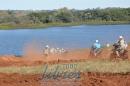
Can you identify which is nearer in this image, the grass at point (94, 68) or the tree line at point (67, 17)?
the grass at point (94, 68)

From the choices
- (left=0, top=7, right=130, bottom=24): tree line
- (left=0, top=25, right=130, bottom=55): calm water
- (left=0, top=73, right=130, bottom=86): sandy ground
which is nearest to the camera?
(left=0, top=73, right=130, bottom=86): sandy ground

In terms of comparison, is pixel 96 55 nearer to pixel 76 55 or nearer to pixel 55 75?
pixel 76 55

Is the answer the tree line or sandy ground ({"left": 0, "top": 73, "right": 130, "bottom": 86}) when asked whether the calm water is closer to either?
sandy ground ({"left": 0, "top": 73, "right": 130, "bottom": 86})

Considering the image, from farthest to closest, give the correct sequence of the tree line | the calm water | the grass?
1. the tree line
2. the calm water
3. the grass

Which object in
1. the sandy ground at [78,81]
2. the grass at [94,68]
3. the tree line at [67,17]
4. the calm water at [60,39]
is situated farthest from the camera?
the tree line at [67,17]

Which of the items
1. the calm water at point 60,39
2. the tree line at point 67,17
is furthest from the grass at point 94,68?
the tree line at point 67,17

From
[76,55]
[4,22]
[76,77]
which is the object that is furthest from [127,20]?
[76,77]

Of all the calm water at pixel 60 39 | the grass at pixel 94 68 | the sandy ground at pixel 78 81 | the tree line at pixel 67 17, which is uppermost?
the sandy ground at pixel 78 81

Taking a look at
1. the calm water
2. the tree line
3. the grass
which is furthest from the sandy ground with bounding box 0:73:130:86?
the tree line

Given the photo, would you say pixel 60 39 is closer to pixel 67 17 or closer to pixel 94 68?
pixel 94 68

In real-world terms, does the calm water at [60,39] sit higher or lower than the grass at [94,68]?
lower

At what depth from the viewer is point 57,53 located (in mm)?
32562

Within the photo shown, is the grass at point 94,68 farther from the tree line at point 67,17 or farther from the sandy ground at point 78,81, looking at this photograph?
the tree line at point 67,17

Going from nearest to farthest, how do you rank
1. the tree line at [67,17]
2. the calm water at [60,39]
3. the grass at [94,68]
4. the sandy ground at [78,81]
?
the sandy ground at [78,81] < the grass at [94,68] < the calm water at [60,39] < the tree line at [67,17]
